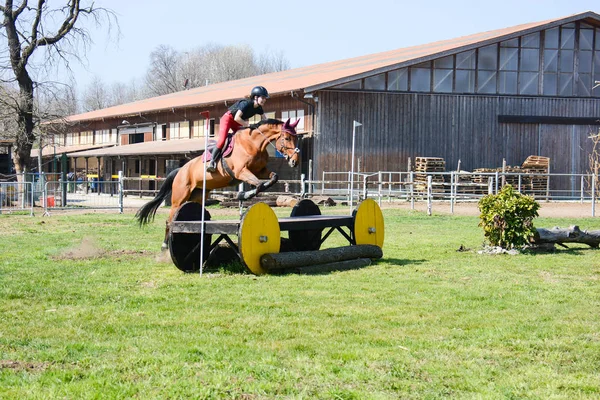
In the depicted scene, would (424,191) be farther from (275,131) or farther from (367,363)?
(367,363)

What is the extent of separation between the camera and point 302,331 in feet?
23.8

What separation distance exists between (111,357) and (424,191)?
3153 centimetres

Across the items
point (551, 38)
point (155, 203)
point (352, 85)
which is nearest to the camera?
point (155, 203)

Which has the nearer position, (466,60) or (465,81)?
(466,60)

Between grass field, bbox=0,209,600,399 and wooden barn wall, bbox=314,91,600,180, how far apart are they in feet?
83.3

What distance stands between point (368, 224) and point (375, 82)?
2567cm

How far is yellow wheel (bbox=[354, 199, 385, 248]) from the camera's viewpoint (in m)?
13.1

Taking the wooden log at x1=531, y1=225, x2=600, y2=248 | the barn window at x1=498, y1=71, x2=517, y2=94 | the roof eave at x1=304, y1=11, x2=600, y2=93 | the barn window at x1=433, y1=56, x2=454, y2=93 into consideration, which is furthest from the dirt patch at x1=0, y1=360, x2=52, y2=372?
the barn window at x1=498, y1=71, x2=517, y2=94

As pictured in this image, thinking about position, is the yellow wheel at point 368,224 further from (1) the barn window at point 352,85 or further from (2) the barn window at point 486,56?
(2) the barn window at point 486,56

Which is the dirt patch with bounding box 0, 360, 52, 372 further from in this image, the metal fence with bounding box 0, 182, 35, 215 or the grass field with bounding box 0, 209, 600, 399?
the metal fence with bounding box 0, 182, 35, 215

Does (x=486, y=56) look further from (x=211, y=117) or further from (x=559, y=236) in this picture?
(x=559, y=236)

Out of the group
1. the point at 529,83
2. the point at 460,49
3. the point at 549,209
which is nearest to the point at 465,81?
the point at 460,49

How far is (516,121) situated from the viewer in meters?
39.5

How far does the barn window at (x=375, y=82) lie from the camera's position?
38000 mm
